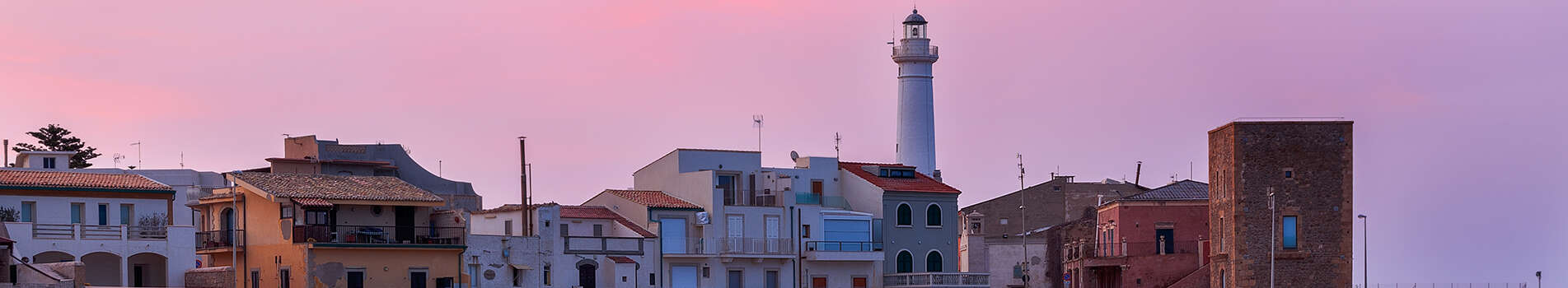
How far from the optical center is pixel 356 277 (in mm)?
70375

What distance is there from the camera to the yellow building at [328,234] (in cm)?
6956

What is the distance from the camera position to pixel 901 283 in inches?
3433

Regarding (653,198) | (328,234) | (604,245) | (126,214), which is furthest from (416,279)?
(653,198)

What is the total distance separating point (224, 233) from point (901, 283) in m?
25.7

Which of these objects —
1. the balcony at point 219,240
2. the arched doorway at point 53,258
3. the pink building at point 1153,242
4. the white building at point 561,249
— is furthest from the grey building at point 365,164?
the pink building at point 1153,242

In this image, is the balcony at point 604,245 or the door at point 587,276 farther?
the balcony at point 604,245

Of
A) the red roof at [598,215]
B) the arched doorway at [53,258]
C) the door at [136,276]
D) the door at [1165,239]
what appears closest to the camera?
the arched doorway at [53,258]

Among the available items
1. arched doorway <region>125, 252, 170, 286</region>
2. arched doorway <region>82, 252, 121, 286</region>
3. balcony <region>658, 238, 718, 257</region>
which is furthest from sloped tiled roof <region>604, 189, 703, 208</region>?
arched doorway <region>82, 252, 121, 286</region>

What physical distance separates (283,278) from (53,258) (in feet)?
22.0

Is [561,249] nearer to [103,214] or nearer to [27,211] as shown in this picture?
[103,214]

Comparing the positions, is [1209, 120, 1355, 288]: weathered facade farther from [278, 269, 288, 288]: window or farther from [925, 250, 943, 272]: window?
[278, 269, 288, 288]: window

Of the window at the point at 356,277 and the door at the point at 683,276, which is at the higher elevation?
the window at the point at 356,277

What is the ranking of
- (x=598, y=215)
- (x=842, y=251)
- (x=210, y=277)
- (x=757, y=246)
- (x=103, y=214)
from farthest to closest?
(x=842, y=251), (x=757, y=246), (x=598, y=215), (x=103, y=214), (x=210, y=277)

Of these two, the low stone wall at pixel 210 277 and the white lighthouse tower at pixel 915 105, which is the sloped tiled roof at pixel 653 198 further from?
the white lighthouse tower at pixel 915 105
